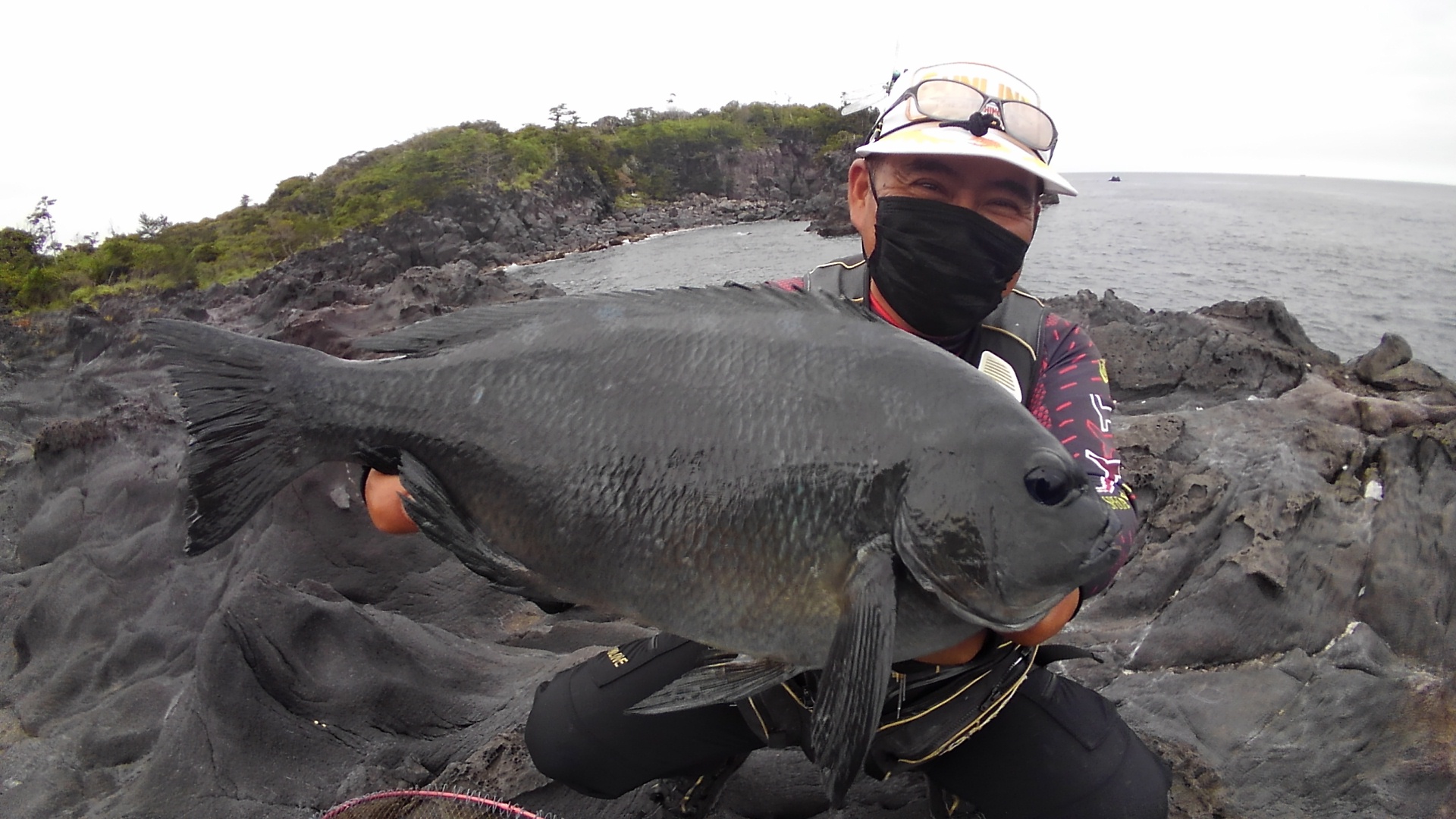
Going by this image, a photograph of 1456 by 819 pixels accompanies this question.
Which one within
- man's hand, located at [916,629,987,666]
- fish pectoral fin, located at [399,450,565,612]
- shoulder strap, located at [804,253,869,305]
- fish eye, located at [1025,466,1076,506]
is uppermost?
shoulder strap, located at [804,253,869,305]

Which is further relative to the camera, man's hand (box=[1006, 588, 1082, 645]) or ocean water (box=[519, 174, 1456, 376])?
ocean water (box=[519, 174, 1456, 376])

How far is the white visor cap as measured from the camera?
6.30 ft

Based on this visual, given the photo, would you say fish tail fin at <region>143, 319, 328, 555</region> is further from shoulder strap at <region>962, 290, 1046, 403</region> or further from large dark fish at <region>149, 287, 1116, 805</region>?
shoulder strap at <region>962, 290, 1046, 403</region>

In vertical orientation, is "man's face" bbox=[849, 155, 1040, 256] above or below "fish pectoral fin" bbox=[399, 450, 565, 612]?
above

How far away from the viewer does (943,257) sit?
2.02m

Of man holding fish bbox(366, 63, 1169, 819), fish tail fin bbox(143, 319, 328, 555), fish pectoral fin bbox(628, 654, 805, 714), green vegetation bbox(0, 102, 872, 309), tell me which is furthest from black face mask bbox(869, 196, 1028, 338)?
green vegetation bbox(0, 102, 872, 309)

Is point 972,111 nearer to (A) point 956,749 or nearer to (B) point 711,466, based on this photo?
(B) point 711,466

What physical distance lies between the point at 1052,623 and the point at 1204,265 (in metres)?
34.9

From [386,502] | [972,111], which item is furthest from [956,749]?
[972,111]

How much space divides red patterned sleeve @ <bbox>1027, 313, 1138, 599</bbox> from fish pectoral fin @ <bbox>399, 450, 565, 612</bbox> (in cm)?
136

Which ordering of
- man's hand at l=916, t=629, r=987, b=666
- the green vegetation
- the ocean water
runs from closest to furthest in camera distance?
man's hand at l=916, t=629, r=987, b=666 → the ocean water → the green vegetation

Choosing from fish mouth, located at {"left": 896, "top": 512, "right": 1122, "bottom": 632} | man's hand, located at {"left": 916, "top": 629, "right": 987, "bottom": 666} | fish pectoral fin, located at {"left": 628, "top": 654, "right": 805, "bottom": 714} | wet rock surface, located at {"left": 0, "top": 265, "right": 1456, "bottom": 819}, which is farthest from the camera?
wet rock surface, located at {"left": 0, "top": 265, "right": 1456, "bottom": 819}

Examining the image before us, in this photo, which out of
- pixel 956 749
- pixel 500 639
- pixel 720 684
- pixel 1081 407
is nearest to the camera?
pixel 720 684

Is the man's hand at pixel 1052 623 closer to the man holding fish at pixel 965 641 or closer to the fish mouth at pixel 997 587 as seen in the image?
the man holding fish at pixel 965 641
